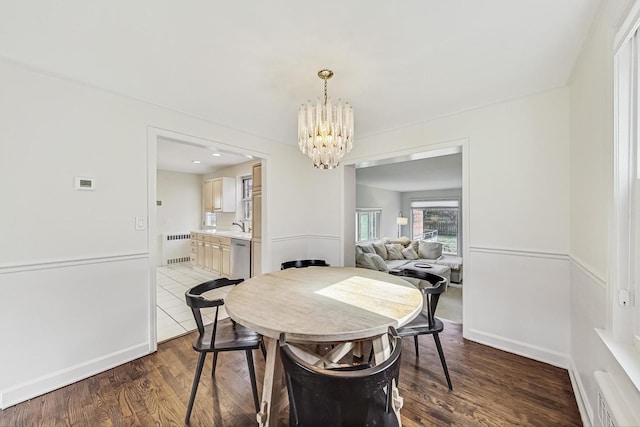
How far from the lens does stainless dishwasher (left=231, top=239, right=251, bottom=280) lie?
4469 mm

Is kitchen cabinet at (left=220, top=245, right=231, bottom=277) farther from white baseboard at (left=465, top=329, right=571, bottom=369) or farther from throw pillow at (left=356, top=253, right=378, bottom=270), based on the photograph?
white baseboard at (left=465, top=329, right=571, bottom=369)

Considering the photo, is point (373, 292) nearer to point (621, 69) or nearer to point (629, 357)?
point (629, 357)

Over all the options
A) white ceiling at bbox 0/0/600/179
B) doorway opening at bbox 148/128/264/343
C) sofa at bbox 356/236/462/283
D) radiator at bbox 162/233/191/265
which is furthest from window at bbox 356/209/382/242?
white ceiling at bbox 0/0/600/179

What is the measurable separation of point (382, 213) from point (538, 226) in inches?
257

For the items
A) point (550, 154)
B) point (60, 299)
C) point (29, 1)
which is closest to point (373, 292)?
point (550, 154)

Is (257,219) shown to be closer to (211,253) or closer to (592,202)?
(211,253)

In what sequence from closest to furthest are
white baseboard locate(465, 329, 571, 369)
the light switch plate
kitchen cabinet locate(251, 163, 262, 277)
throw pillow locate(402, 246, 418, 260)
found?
white baseboard locate(465, 329, 571, 369) < the light switch plate < kitchen cabinet locate(251, 163, 262, 277) < throw pillow locate(402, 246, 418, 260)

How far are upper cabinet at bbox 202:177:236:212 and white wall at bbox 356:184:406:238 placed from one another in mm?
3592

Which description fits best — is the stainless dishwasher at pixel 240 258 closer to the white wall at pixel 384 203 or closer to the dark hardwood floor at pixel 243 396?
the dark hardwood floor at pixel 243 396

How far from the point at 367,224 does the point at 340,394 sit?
24.8 ft

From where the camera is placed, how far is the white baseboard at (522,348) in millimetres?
2119

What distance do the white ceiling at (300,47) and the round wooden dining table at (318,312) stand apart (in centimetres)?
160

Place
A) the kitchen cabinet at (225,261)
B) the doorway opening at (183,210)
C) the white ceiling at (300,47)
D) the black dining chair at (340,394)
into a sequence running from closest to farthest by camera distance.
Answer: the black dining chair at (340,394), the white ceiling at (300,47), the doorway opening at (183,210), the kitchen cabinet at (225,261)

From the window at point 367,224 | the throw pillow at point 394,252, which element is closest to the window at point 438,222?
the window at point 367,224
